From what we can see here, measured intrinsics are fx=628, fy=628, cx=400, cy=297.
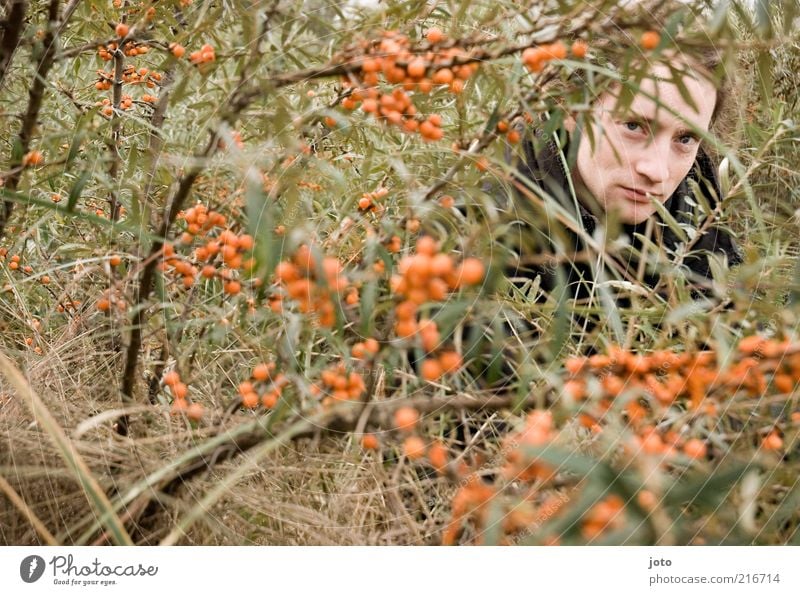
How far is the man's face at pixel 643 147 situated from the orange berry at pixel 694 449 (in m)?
0.20

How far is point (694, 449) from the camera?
489 mm

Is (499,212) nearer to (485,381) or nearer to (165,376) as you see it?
(485,381)

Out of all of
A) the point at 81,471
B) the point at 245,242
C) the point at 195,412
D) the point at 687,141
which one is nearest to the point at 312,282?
the point at 245,242

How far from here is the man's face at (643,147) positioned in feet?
1.85

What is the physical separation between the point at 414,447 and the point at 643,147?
35cm

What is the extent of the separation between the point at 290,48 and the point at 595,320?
38cm

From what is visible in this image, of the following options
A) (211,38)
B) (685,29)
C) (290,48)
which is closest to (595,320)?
(685,29)

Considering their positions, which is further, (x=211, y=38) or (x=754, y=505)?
(x=211, y=38)

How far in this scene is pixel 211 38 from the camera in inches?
25.9
